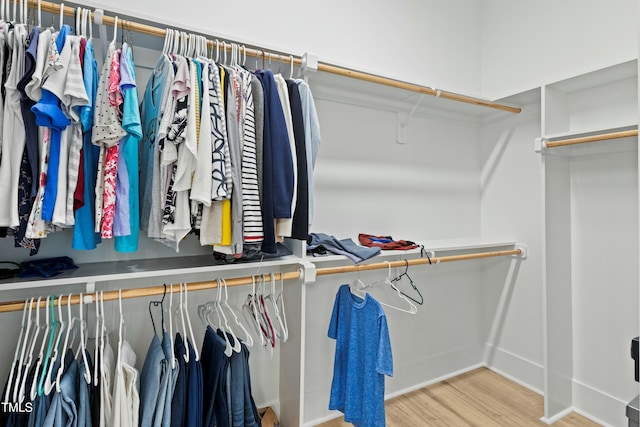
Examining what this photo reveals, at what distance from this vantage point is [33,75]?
99 centimetres

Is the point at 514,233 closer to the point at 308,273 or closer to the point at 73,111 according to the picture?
the point at 308,273

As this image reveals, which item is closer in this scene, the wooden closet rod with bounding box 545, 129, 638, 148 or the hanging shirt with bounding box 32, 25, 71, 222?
the hanging shirt with bounding box 32, 25, 71, 222

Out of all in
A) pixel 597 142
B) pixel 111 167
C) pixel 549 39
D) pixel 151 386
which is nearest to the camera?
pixel 111 167

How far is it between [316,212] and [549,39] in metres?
1.80

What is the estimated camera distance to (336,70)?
5.27 ft

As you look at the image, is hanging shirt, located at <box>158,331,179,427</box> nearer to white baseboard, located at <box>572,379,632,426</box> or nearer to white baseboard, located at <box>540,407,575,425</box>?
white baseboard, located at <box>540,407,575,425</box>

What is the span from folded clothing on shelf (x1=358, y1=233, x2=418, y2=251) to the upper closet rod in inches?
32.0

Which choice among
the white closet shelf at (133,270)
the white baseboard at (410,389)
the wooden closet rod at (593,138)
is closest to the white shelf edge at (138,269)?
the white closet shelf at (133,270)

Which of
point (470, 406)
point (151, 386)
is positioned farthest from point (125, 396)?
point (470, 406)

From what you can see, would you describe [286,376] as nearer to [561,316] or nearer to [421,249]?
[421,249]

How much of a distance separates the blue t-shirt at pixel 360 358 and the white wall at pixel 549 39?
1.65 metres

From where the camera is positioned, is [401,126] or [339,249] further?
[401,126]

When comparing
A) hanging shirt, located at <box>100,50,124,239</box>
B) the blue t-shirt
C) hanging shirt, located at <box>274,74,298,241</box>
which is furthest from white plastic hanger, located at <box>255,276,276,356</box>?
hanging shirt, located at <box>100,50,124,239</box>

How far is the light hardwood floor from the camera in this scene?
1947mm
